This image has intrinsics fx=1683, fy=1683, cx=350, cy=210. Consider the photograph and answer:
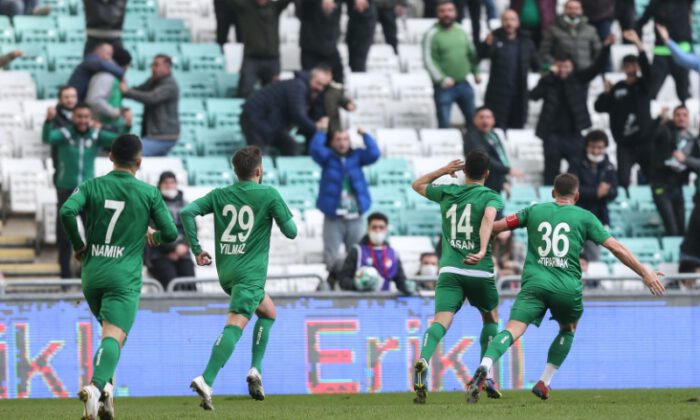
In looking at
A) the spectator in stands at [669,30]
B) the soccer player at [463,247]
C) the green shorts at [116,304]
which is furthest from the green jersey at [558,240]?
the spectator in stands at [669,30]

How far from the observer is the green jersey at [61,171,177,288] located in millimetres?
11688

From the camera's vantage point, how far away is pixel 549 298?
13422mm

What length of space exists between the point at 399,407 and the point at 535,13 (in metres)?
12.4

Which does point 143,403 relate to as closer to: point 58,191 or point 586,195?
point 58,191

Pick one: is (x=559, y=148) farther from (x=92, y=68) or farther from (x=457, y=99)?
(x=92, y=68)

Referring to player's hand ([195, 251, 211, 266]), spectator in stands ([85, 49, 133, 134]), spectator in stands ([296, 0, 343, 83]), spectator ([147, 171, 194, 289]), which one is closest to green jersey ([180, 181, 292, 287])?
player's hand ([195, 251, 211, 266])

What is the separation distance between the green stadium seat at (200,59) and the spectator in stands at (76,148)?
4.17 metres

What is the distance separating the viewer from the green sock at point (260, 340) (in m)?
13.5

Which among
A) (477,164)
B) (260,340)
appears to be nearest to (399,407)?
(260,340)

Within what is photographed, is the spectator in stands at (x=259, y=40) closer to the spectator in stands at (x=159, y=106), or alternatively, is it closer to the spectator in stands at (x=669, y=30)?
the spectator in stands at (x=159, y=106)

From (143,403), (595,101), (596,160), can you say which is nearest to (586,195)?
(596,160)

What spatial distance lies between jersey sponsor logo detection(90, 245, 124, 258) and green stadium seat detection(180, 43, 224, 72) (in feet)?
38.5

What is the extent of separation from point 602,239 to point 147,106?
353 inches

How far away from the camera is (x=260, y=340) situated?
13.6m
